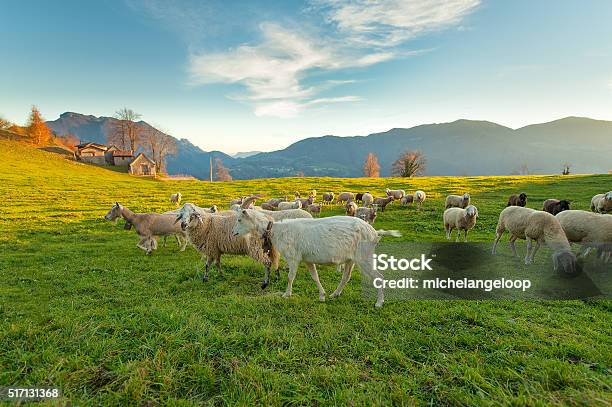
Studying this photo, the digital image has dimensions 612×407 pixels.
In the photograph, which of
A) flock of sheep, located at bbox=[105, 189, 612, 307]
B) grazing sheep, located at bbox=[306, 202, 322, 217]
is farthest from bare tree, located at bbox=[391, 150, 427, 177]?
flock of sheep, located at bbox=[105, 189, 612, 307]

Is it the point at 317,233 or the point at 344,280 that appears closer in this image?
the point at 317,233

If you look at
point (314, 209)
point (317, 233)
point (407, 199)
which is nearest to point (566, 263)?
point (317, 233)

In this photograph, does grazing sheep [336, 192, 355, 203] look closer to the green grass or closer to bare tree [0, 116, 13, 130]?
the green grass

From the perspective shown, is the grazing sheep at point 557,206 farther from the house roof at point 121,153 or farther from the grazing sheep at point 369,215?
the house roof at point 121,153

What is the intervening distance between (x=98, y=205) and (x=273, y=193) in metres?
16.9

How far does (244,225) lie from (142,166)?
242 ft

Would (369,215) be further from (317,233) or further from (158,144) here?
(158,144)

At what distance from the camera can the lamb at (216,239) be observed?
8844 millimetres

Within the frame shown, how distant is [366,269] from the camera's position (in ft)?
21.5

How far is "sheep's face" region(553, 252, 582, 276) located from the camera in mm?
8047

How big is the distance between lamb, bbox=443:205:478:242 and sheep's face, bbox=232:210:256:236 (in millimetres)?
10868

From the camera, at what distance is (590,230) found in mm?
9609

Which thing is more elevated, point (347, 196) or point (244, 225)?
point (244, 225)

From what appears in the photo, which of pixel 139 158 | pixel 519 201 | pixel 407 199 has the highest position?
pixel 139 158
